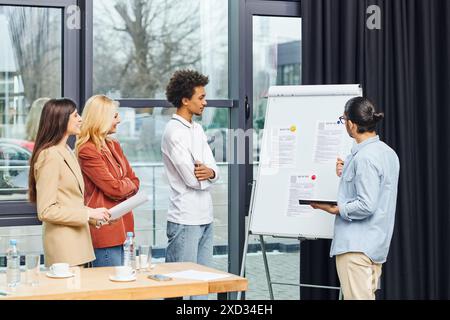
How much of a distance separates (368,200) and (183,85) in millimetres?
1335

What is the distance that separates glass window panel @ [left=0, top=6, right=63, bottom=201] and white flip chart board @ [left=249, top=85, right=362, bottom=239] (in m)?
1.40

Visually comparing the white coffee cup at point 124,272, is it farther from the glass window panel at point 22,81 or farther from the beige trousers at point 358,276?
the glass window panel at point 22,81

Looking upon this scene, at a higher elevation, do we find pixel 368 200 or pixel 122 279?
pixel 368 200

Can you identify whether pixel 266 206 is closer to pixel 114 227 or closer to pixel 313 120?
pixel 313 120

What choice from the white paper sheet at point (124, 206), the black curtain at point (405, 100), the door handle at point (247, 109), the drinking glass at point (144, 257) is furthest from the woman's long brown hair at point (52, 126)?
the black curtain at point (405, 100)

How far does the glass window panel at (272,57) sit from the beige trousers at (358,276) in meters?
1.43

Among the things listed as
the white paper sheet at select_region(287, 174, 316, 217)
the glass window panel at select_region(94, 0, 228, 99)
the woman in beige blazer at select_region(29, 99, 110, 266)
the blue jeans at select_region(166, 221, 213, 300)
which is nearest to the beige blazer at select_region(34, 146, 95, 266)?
the woman in beige blazer at select_region(29, 99, 110, 266)

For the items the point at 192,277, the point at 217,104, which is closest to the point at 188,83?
the point at 217,104

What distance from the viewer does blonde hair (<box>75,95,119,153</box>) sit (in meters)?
3.96

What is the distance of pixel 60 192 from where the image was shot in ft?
12.0

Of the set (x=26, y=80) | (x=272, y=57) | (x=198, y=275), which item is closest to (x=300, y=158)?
(x=272, y=57)

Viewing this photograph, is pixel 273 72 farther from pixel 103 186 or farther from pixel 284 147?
pixel 103 186

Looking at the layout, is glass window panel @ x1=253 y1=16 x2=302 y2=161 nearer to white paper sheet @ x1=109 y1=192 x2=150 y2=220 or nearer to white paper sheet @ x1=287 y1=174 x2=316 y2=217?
white paper sheet @ x1=287 y1=174 x2=316 y2=217

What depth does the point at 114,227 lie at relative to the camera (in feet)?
13.0
